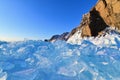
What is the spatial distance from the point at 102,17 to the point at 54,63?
4407cm

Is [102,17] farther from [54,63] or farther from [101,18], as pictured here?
[54,63]

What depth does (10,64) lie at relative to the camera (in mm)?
7027

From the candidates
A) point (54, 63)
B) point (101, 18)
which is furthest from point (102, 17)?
point (54, 63)

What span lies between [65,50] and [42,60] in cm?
122

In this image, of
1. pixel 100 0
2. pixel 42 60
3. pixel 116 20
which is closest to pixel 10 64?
pixel 42 60

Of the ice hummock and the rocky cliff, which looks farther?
the rocky cliff

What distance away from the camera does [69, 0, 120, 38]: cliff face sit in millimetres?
45750

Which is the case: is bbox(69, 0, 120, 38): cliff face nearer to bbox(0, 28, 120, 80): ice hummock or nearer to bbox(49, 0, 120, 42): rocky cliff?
bbox(49, 0, 120, 42): rocky cliff

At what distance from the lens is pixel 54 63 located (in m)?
7.23

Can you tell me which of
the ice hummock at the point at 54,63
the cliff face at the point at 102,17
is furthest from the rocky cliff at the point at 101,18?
the ice hummock at the point at 54,63

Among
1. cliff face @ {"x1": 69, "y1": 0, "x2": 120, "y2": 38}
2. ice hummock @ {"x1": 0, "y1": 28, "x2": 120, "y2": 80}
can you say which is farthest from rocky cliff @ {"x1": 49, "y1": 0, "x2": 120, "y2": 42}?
ice hummock @ {"x1": 0, "y1": 28, "x2": 120, "y2": 80}

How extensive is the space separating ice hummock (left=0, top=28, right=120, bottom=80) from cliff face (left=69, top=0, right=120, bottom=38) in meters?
36.9

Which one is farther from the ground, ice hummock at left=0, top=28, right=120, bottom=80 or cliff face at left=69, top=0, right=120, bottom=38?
cliff face at left=69, top=0, right=120, bottom=38

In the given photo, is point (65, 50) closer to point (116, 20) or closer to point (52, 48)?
point (52, 48)
